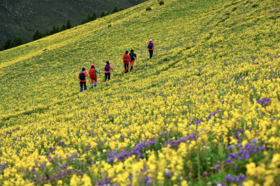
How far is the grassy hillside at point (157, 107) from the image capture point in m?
3.78

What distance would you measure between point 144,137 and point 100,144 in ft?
6.23

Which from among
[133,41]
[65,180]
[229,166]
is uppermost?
[133,41]

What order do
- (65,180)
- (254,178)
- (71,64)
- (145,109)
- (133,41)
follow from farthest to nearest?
(133,41) → (71,64) → (145,109) → (65,180) → (254,178)

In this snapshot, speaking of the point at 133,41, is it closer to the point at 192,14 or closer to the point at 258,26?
the point at 192,14

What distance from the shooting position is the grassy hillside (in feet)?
12.4

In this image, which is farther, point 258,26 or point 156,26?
point 156,26

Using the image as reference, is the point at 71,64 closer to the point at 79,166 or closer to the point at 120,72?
the point at 120,72

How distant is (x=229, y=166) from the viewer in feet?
11.6

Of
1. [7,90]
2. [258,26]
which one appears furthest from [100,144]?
[7,90]

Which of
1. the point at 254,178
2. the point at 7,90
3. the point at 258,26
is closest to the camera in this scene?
the point at 254,178

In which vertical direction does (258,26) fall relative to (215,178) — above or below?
above

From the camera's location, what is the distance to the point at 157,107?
1034 centimetres

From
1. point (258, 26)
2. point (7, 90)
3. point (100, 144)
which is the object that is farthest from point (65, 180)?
point (7, 90)

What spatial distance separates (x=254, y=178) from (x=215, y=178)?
24.8 inches
